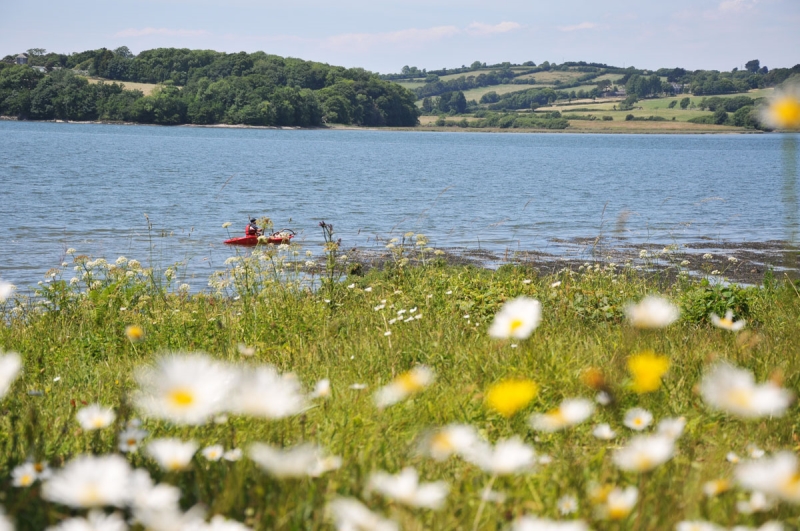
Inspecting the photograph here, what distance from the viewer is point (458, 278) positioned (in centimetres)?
745

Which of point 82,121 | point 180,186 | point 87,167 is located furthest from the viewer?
point 82,121

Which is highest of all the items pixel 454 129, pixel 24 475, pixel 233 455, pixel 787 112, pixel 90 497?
pixel 787 112

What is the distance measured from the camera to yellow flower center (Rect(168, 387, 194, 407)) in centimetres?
154

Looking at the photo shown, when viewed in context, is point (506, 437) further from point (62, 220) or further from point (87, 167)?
point (87, 167)

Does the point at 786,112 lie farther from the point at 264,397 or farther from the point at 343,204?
the point at 343,204

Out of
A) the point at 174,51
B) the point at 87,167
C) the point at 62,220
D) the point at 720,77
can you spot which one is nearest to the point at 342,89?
the point at 174,51

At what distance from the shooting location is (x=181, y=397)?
5.07ft

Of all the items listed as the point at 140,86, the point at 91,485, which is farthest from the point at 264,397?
the point at 140,86

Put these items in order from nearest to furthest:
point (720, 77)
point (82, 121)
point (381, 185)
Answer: point (381, 185), point (82, 121), point (720, 77)

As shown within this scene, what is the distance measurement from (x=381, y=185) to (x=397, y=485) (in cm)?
4008

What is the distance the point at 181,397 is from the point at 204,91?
6083 inches

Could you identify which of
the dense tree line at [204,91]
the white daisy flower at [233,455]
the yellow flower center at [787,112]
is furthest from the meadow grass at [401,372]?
the dense tree line at [204,91]

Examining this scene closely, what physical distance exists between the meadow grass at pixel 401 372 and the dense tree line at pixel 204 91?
466ft

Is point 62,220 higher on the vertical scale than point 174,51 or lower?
lower
